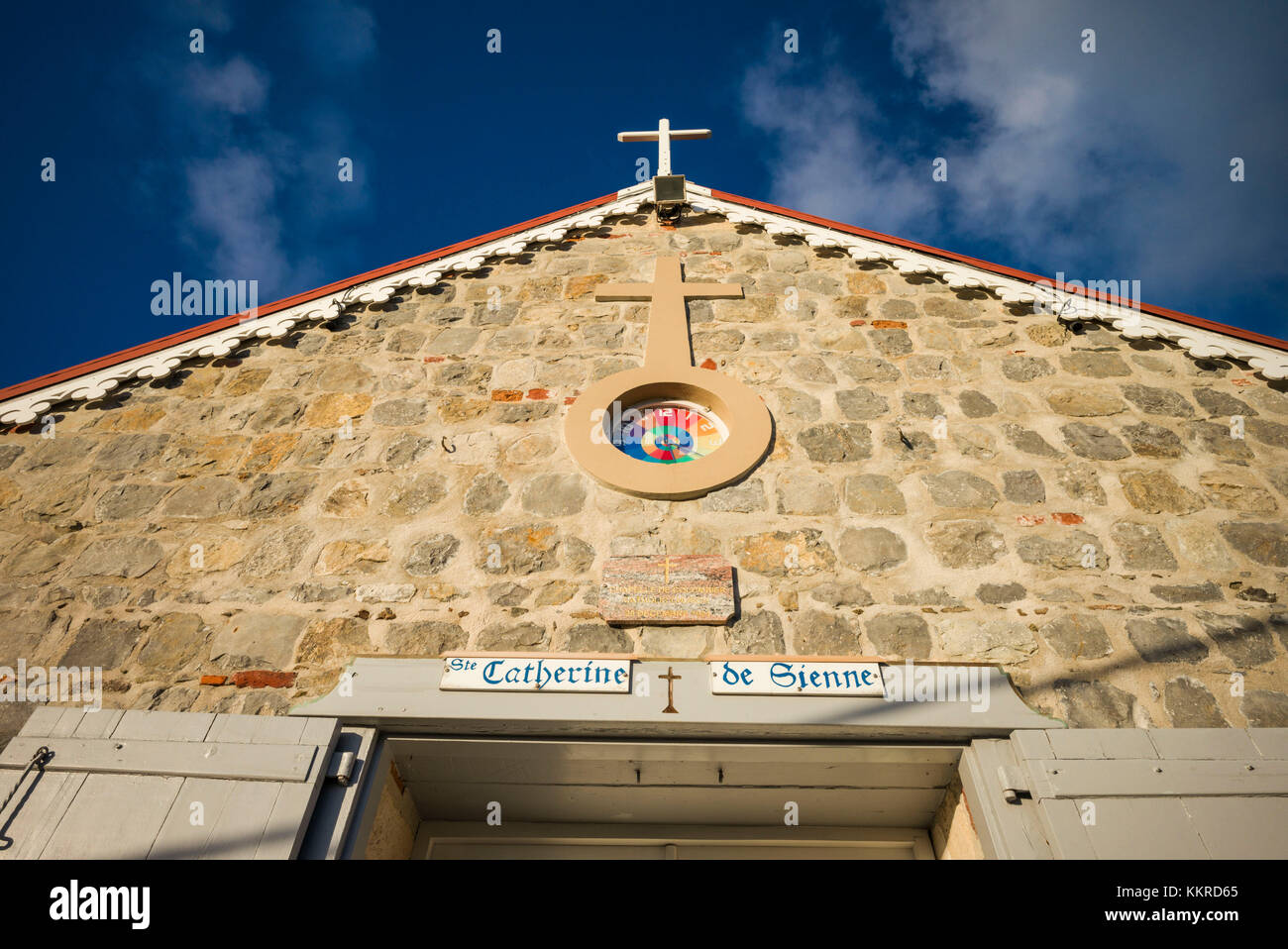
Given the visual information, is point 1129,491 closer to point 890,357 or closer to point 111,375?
point 890,357

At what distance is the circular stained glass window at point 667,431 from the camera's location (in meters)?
4.31

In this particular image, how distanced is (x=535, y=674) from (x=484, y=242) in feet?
13.2

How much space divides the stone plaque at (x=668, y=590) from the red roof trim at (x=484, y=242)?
339 cm

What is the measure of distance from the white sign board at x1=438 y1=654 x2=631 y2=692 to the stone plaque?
28 centimetres

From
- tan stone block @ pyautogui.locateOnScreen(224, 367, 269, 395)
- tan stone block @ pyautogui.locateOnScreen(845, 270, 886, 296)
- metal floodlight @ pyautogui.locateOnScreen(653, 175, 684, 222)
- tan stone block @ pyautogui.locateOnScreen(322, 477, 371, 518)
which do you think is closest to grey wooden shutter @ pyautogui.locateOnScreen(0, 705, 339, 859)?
tan stone block @ pyautogui.locateOnScreen(322, 477, 371, 518)

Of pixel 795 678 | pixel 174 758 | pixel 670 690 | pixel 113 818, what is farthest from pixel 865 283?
pixel 113 818

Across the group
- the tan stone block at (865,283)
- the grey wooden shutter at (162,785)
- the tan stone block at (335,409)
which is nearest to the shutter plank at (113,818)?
the grey wooden shutter at (162,785)

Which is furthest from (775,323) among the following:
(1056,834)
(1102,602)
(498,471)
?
(1056,834)

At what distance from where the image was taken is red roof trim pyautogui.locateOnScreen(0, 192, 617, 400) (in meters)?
4.90

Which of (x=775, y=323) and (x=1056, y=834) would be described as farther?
(x=775, y=323)

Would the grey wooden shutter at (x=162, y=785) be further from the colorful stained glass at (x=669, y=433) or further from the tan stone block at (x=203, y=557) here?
the colorful stained glass at (x=669, y=433)

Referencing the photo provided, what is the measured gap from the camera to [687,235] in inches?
241
